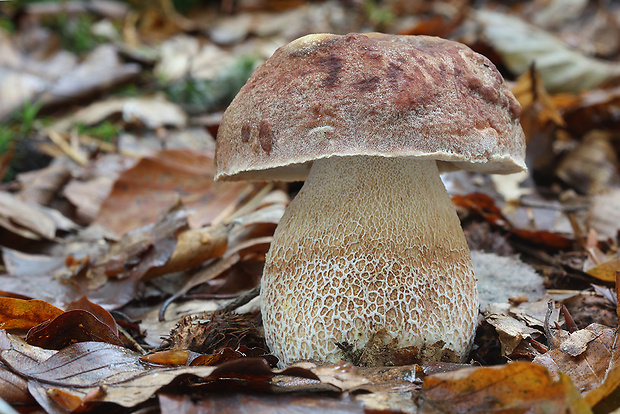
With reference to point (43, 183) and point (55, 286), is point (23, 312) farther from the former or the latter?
point (43, 183)

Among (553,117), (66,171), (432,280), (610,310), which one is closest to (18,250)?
(66,171)

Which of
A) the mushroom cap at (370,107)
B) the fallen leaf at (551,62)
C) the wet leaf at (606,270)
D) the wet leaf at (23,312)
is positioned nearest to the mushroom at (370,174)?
the mushroom cap at (370,107)

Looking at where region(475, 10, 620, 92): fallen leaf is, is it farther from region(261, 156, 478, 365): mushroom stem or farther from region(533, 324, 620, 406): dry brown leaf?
region(533, 324, 620, 406): dry brown leaf

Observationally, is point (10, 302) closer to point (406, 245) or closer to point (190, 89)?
point (406, 245)

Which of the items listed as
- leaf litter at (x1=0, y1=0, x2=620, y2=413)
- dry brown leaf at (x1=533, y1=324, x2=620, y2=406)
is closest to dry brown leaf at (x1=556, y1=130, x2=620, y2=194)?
leaf litter at (x1=0, y1=0, x2=620, y2=413)

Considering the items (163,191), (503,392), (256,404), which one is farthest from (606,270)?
(163,191)

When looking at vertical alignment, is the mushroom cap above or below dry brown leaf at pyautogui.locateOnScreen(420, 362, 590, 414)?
above

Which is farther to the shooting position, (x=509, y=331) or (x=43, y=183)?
(x=43, y=183)
